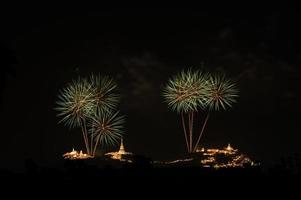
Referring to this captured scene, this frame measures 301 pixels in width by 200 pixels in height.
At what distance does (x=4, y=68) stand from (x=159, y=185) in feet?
48.9

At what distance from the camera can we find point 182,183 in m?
14.6

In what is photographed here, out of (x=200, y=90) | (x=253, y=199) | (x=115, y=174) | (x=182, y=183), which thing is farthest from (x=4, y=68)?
(x=200, y=90)

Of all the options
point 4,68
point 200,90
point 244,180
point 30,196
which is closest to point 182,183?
point 244,180

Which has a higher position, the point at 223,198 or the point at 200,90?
the point at 200,90

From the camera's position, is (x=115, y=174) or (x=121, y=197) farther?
(x=115, y=174)

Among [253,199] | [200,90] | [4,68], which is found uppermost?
[200,90]

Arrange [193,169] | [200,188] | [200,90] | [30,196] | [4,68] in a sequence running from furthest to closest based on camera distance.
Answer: [200,90]
[4,68]
[193,169]
[200,188]
[30,196]

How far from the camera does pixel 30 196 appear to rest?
13.6 m

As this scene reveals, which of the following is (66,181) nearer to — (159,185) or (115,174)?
(115,174)

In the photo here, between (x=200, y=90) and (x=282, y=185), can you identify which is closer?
(x=282, y=185)

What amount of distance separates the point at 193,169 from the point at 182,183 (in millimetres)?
1523

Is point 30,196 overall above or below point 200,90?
below

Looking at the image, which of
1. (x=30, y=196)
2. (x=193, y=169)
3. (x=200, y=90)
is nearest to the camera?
(x=30, y=196)

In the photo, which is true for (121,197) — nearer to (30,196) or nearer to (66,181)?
(66,181)
